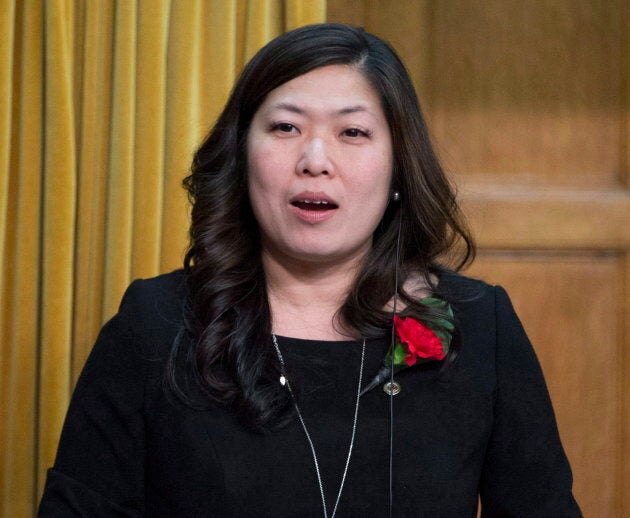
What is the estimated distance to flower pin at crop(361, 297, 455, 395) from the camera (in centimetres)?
157

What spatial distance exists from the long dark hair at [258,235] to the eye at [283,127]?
2.5 inches

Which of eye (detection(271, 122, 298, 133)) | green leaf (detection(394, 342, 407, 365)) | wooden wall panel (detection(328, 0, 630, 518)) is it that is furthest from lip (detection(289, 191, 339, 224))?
wooden wall panel (detection(328, 0, 630, 518))

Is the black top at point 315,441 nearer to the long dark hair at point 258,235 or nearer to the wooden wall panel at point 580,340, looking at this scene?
the long dark hair at point 258,235

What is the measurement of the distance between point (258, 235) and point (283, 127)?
8.7 inches

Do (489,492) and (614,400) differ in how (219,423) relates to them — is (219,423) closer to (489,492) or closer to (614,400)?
(489,492)

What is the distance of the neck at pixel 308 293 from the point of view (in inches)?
64.6

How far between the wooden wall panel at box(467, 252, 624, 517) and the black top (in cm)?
81

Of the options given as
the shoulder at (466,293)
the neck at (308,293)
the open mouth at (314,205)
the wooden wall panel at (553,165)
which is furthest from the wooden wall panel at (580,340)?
the open mouth at (314,205)

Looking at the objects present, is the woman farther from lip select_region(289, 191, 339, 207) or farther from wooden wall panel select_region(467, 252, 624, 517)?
wooden wall panel select_region(467, 252, 624, 517)

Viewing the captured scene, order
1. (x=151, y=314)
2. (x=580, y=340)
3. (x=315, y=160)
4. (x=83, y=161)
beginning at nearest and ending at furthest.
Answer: (x=315, y=160) < (x=151, y=314) < (x=83, y=161) < (x=580, y=340)

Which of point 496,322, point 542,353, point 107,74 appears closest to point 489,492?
point 496,322

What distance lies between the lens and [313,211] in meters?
1.54

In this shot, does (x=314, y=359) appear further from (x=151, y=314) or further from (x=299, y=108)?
(x=299, y=108)

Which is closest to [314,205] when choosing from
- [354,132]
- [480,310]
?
[354,132]
